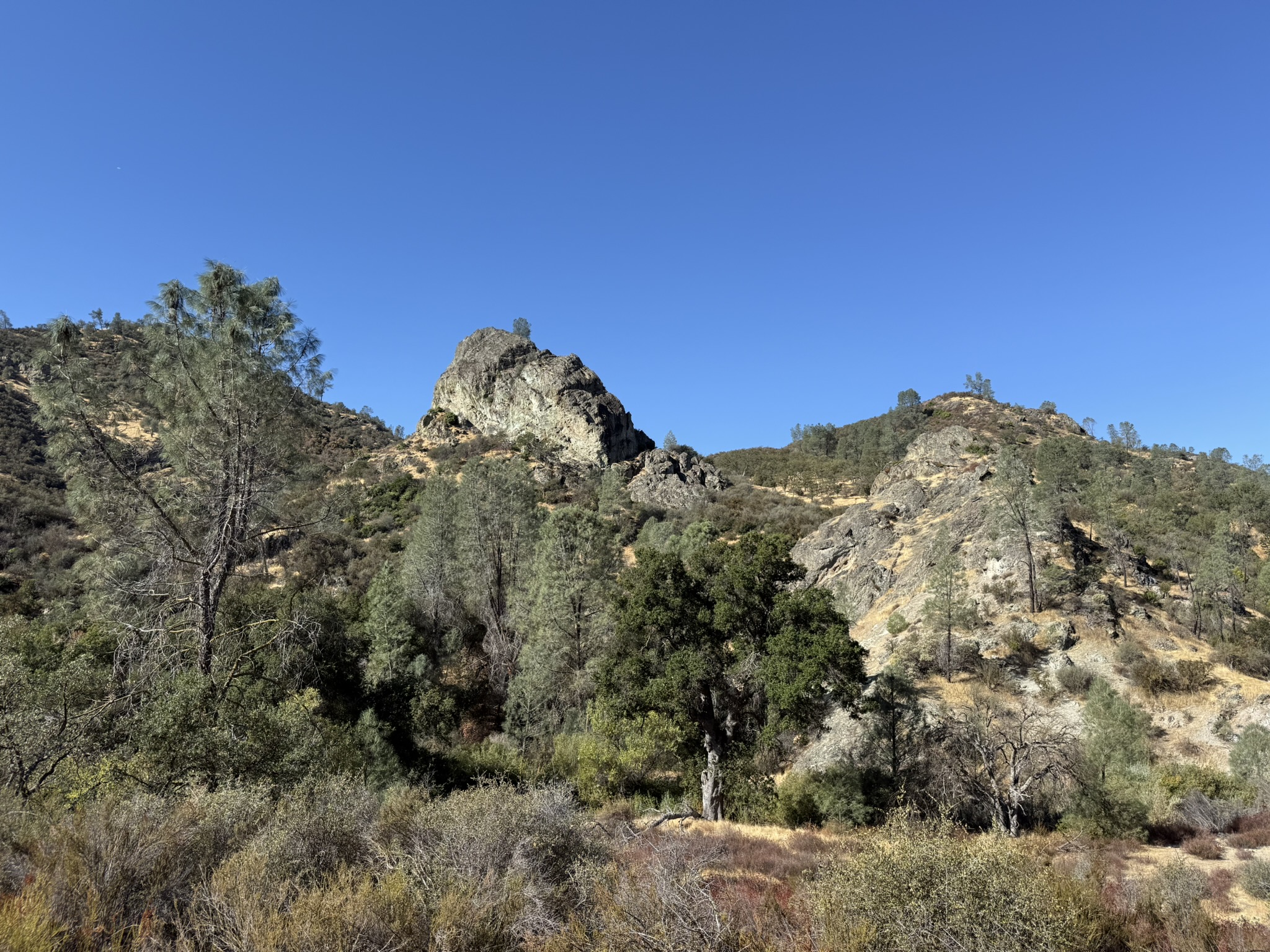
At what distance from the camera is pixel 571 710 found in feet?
79.2

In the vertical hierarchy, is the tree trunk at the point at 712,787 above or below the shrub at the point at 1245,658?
below

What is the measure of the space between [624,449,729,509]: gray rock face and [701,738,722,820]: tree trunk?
47.8 metres

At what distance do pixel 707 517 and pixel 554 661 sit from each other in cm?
3469

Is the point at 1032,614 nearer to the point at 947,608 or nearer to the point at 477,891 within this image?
the point at 947,608

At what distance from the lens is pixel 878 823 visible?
15.7 metres

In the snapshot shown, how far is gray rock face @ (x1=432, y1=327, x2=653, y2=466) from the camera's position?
261 ft

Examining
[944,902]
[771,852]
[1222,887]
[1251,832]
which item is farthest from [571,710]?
[1251,832]

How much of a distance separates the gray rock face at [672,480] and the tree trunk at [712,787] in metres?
47.8

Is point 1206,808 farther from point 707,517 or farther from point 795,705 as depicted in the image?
point 707,517

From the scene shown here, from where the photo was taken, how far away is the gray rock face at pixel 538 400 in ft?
261

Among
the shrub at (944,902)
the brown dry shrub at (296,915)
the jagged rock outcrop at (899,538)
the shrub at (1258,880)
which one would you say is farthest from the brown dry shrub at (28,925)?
the jagged rock outcrop at (899,538)

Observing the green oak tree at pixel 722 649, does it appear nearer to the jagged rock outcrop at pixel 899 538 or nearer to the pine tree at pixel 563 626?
the pine tree at pixel 563 626

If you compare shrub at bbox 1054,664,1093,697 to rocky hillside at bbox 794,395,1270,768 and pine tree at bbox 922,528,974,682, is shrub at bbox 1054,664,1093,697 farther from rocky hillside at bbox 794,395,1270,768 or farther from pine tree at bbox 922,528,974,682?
pine tree at bbox 922,528,974,682

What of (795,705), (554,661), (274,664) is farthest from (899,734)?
(274,664)
